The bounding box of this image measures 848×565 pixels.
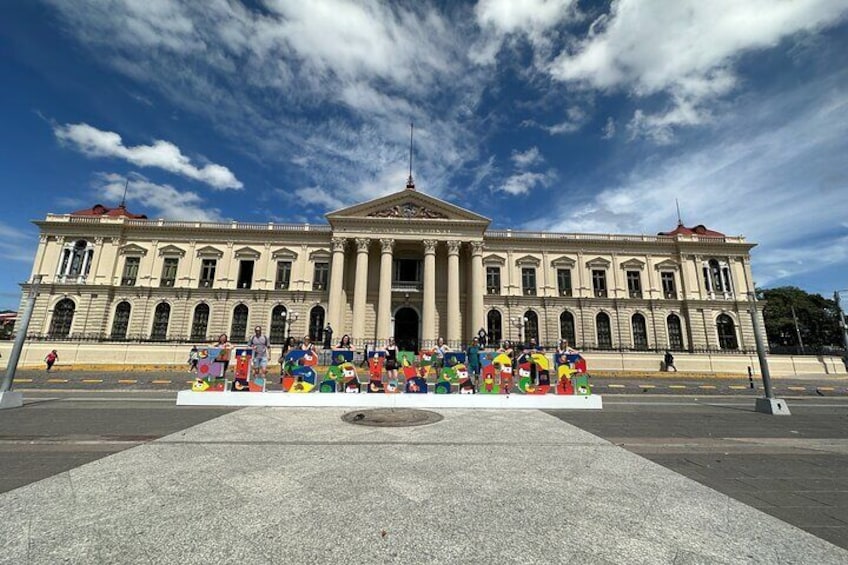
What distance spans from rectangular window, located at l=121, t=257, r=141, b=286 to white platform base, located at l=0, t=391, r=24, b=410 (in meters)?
29.0

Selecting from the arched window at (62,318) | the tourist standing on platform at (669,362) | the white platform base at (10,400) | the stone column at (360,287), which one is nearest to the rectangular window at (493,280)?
the stone column at (360,287)

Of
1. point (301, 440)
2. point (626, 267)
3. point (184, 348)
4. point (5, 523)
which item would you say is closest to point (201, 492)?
point (5, 523)

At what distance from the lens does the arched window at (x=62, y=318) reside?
100ft

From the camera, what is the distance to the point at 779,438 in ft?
21.4

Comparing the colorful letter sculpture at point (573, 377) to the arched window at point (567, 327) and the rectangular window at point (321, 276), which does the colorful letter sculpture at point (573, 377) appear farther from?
the rectangular window at point (321, 276)

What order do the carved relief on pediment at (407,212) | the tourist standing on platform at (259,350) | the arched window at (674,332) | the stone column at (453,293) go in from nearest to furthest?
1. the tourist standing on platform at (259,350)
2. the stone column at (453,293)
3. the carved relief on pediment at (407,212)
4. the arched window at (674,332)

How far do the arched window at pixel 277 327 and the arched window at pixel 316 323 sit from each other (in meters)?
2.17

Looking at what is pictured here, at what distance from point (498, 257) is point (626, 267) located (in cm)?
1177

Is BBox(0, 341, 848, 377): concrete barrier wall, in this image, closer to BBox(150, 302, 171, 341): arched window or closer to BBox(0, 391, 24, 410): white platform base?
BBox(150, 302, 171, 341): arched window

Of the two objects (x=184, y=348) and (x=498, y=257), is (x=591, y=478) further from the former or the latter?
(x=498, y=257)

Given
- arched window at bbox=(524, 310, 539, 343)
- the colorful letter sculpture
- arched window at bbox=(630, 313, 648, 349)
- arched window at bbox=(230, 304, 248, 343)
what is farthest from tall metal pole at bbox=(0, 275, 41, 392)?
arched window at bbox=(630, 313, 648, 349)

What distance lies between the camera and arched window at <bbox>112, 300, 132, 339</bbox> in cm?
3175

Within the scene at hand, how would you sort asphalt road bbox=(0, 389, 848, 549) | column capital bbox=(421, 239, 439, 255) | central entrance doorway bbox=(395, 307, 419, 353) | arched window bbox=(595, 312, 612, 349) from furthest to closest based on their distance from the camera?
1. central entrance doorway bbox=(395, 307, 419, 353)
2. arched window bbox=(595, 312, 612, 349)
3. column capital bbox=(421, 239, 439, 255)
4. asphalt road bbox=(0, 389, 848, 549)

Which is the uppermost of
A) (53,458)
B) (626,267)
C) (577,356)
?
(626,267)
